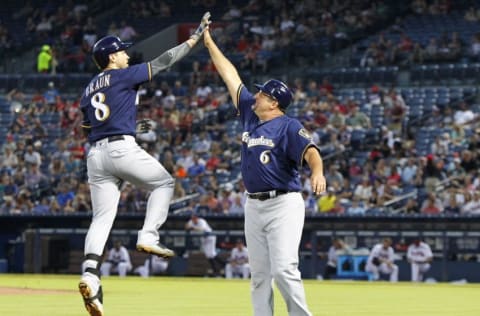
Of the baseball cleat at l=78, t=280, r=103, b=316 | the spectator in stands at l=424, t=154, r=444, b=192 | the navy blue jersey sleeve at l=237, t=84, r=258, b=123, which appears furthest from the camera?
the spectator in stands at l=424, t=154, r=444, b=192

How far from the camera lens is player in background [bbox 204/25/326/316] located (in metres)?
9.51

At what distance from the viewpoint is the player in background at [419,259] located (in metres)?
23.5

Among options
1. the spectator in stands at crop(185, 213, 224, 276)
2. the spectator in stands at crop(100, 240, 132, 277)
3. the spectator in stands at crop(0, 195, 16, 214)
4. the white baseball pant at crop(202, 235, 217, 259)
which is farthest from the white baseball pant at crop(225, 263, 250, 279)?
the spectator in stands at crop(0, 195, 16, 214)

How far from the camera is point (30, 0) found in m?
40.7

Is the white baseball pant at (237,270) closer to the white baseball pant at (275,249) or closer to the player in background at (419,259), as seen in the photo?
the player in background at (419,259)

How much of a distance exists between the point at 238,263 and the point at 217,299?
8789 millimetres

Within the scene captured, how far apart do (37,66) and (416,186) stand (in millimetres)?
15674

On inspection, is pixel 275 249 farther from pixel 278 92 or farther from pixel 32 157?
pixel 32 157

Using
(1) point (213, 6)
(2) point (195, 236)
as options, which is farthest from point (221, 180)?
(1) point (213, 6)

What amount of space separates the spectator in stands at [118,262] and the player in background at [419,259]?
591 centimetres

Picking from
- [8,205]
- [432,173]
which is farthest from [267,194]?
[8,205]

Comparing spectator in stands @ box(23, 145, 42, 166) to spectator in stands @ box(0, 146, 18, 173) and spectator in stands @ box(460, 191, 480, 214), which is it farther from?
spectator in stands @ box(460, 191, 480, 214)

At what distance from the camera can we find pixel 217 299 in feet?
52.5

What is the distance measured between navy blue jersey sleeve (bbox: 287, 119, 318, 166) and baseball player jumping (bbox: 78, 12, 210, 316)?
1.79 metres
